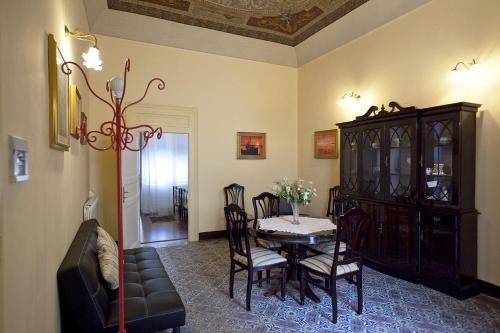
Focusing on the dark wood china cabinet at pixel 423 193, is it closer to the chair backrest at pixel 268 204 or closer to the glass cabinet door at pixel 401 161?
the glass cabinet door at pixel 401 161

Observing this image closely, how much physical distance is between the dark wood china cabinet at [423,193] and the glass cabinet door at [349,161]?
155 mm

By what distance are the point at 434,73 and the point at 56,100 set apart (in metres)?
4.26

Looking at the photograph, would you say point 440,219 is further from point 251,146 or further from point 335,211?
point 251,146

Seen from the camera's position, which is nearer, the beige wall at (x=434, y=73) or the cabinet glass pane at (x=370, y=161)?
the beige wall at (x=434, y=73)

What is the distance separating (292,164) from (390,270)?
10.7ft

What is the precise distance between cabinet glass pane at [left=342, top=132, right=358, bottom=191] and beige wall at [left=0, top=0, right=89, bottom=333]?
12.8 feet

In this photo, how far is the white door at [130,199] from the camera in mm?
4811

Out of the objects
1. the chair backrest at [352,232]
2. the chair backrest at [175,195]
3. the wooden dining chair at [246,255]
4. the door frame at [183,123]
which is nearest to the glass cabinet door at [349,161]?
the chair backrest at [352,232]

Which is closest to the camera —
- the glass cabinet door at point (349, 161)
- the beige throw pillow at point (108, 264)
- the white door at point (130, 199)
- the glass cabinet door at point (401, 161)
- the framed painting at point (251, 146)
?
the beige throw pillow at point (108, 264)

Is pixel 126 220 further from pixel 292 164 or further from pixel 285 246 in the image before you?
pixel 292 164

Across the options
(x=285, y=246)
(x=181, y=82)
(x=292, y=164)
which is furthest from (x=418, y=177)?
(x=181, y=82)

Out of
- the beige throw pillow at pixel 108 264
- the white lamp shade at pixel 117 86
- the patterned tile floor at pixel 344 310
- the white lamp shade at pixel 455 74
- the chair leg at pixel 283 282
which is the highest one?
the white lamp shade at pixel 455 74

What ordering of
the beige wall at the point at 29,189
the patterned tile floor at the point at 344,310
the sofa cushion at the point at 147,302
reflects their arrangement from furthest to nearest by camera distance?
the patterned tile floor at the point at 344,310 < the sofa cushion at the point at 147,302 < the beige wall at the point at 29,189

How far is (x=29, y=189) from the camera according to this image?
1.28 m
